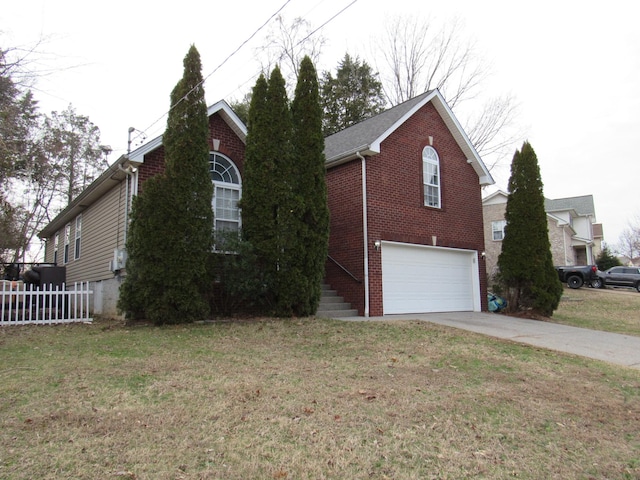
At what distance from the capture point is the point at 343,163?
12.7 m

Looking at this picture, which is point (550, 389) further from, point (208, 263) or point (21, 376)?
point (208, 263)

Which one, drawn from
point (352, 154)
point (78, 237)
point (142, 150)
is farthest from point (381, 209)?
point (78, 237)

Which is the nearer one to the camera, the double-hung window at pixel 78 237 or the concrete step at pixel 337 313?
the concrete step at pixel 337 313

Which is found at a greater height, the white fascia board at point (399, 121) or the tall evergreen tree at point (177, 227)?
the white fascia board at point (399, 121)

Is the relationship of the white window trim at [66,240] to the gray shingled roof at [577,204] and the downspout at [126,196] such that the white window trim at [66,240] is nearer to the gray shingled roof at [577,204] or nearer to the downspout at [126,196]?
the downspout at [126,196]

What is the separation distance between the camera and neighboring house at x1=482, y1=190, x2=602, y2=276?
2925 cm

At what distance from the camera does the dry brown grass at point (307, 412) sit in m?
3.27

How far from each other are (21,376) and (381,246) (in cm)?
876

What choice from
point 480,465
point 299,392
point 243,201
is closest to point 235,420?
point 299,392

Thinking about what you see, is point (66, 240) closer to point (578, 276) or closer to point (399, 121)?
point (399, 121)

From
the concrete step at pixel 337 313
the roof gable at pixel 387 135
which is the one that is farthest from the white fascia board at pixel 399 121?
the concrete step at pixel 337 313

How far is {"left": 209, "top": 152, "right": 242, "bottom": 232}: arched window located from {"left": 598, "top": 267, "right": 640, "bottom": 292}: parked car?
23.8m

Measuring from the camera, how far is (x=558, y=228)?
101ft

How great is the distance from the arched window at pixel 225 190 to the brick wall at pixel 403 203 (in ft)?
8.90
